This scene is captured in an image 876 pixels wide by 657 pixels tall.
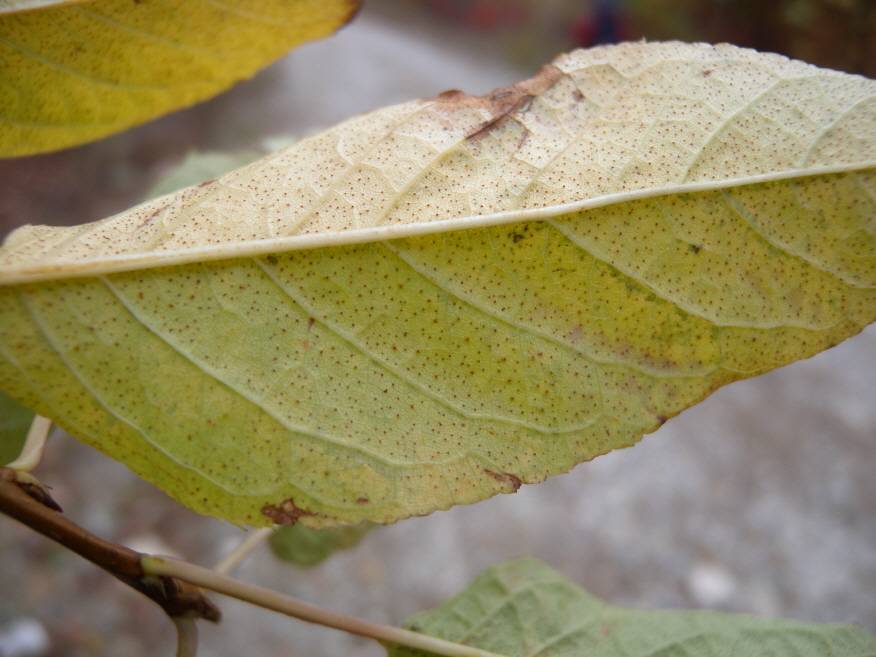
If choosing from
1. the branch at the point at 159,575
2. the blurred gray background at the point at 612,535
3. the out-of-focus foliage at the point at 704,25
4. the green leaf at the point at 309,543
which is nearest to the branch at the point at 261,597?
the branch at the point at 159,575

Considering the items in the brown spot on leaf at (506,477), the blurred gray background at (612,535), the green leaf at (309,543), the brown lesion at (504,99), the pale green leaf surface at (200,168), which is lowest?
the blurred gray background at (612,535)

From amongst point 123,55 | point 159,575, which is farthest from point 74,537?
point 123,55

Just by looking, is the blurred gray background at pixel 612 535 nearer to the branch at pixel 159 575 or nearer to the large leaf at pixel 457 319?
the branch at pixel 159 575

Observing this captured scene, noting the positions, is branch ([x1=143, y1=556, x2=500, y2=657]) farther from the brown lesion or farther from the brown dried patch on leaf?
the brown lesion

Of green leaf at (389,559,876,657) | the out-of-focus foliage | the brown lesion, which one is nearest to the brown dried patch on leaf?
green leaf at (389,559,876,657)

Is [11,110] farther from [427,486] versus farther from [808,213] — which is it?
[808,213]

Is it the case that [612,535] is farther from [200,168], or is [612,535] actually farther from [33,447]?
[33,447]

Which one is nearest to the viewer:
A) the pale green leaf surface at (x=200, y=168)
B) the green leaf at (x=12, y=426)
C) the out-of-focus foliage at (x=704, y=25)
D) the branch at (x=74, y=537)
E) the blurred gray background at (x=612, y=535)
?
the branch at (x=74, y=537)
